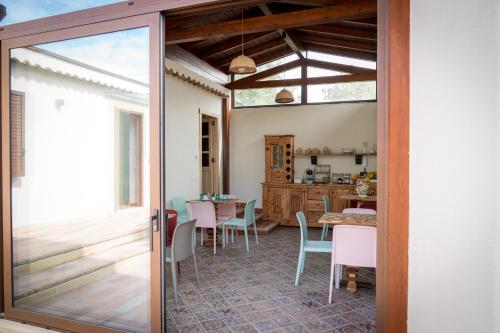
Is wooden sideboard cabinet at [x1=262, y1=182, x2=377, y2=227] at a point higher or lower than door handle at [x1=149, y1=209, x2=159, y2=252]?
lower

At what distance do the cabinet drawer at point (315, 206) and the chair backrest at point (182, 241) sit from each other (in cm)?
413

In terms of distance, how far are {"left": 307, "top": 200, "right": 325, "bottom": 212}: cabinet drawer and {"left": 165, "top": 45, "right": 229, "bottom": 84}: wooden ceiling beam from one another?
367 cm

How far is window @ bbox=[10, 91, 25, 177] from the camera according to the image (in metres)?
2.93

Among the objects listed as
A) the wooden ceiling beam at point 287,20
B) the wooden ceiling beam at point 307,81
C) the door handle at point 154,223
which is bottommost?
the door handle at point 154,223

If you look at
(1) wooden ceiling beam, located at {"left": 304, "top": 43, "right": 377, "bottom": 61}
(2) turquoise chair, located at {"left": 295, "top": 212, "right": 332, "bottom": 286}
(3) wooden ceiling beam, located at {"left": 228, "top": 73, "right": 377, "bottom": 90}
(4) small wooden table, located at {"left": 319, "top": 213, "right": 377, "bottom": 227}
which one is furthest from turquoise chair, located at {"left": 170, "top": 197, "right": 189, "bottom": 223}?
(1) wooden ceiling beam, located at {"left": 304, "top": 43, "right": 377, "bottom": 61}

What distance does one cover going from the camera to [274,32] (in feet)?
24.2

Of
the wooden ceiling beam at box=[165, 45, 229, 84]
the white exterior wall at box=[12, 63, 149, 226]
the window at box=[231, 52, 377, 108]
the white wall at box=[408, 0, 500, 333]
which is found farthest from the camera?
the window at box=[231, 52, 377, 108]

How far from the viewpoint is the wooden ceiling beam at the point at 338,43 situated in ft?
22.9

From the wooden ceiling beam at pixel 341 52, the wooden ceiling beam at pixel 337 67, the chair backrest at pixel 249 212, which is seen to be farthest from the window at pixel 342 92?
the chair backrest at pixel 249 212

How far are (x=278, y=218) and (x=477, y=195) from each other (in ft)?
19.9

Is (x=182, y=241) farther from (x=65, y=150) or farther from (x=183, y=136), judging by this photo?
(x=183, y=136)

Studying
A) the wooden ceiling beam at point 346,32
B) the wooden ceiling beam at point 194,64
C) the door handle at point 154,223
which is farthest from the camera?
the wooden ceiling beam at point 194,64

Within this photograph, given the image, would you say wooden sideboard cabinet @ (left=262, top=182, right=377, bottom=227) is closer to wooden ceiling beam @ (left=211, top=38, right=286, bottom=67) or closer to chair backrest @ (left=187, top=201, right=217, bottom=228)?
chair backrest @ (left=187, top=201, right=217, bottom=228)

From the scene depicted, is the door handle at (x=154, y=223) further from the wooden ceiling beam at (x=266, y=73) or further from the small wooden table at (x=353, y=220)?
the wooden ceiling beam at (x=266, y=73)
